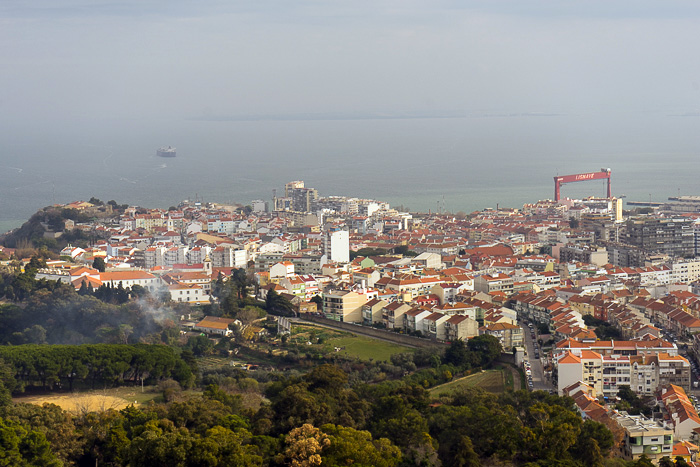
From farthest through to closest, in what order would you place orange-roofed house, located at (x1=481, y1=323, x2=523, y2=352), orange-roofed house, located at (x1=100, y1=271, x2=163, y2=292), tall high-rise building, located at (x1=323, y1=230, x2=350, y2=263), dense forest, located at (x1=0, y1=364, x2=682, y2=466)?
tall high-rise building, located at (x1=323, y1=230, x2=350, y2=263)
orange-roofed house, located at (x1=100, y1=271, x2=163, y2=292)
orange-roofed house, located at (x1=481, y1=323, x2=523, y2=352)
dense forest, located at (x1=0, y1=364, x2=682, y2=466)

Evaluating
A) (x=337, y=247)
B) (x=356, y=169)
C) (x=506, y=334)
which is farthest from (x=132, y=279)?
(x=356, y=169)

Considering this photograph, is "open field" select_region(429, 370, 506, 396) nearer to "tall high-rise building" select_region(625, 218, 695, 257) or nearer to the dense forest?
the dense forest

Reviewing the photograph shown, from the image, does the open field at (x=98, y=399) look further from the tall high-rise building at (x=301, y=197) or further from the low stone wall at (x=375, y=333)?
the tall high-rise building at (x=301, y=197)

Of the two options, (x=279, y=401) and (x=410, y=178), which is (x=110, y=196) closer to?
(x=410, y=178)

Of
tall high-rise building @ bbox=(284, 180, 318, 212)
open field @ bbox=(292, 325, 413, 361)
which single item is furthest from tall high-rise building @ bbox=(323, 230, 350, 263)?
tall high-rise building @ bbox=(284, 180, 318, 212)

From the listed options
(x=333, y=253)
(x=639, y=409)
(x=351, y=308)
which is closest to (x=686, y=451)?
(x=639, y=409)

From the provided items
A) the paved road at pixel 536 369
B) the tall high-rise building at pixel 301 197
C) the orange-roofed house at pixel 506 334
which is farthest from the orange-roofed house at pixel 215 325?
the tall high-rise building at pixel 301 197
